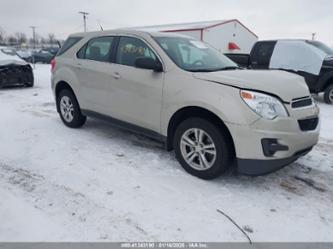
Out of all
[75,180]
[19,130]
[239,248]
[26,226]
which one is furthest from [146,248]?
[19,130]

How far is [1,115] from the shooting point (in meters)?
6.66

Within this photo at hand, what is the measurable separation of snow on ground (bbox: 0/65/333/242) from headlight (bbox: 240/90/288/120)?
95 cm

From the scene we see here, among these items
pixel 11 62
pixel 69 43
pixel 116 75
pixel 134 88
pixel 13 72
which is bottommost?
pixel 13 72

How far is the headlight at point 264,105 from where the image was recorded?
3.08 metres

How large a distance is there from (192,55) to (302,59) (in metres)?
6.22

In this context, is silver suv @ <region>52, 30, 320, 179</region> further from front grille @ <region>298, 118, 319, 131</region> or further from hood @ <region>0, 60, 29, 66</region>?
hood @ <region>0, 60, 29, 66</region>

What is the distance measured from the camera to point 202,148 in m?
3.53

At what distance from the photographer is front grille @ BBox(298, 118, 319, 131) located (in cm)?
325

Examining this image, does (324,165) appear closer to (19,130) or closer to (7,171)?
(7,171)

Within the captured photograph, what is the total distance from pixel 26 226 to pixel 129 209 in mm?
960

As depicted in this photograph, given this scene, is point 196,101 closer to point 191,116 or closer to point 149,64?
point 191,116

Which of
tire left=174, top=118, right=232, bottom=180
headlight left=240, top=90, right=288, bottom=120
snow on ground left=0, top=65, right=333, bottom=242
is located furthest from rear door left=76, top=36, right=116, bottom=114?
headlight left=240, top=90, right=288, bottom=120

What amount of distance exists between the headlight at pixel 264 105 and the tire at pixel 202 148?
18.7 inches

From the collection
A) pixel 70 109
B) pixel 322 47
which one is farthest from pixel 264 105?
pixel 322 47
